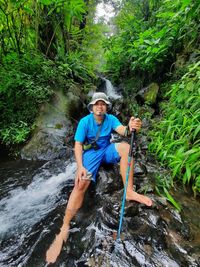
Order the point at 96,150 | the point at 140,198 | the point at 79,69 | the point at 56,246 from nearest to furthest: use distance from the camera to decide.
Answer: the point at 56,246
the point at 140,198
the point at 96,150
the point at 79,69

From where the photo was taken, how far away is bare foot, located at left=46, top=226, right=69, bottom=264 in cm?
254

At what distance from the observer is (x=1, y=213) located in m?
3.52

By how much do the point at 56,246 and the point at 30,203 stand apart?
1.36 m

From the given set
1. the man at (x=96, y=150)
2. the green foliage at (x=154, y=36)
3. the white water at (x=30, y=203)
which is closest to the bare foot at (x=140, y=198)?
the man at (x=96, y=150)

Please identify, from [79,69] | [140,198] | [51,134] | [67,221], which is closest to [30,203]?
[67,221]

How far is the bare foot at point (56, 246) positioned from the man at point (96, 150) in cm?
20

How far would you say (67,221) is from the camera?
3014 millimetres

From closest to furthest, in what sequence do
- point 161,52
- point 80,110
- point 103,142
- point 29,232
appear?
1. point 29,232
2. point 103,142
3. point 161,52
4. point 80,110

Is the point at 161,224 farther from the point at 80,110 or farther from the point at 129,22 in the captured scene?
the point at 129,22

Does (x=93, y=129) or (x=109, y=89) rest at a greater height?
(x=109, y=89)

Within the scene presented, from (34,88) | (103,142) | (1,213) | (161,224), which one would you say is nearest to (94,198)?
(103,142)

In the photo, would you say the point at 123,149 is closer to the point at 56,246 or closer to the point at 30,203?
the point at 56,246

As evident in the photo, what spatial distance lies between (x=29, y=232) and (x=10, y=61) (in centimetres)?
525

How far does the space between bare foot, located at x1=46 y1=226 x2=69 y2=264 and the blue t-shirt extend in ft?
4.54
